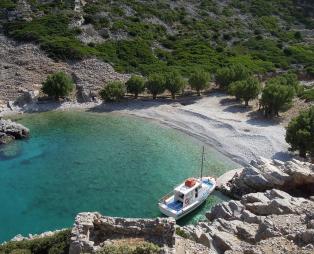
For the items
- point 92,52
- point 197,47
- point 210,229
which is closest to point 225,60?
point 197,47

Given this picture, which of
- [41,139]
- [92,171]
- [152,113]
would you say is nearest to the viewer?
[92,171]

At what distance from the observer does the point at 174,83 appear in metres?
85.2

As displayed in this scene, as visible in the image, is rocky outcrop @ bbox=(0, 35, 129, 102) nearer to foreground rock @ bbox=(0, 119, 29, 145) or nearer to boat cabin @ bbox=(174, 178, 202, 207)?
foreground rock @ bbox=(0, 119, 29, 145)

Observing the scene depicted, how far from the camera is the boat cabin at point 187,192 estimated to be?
51188 millimetres

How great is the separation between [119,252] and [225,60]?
258 feet

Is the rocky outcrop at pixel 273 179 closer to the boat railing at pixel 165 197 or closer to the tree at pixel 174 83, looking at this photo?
the boat railing at pixel 165 197

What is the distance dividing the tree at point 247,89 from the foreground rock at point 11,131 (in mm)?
33248

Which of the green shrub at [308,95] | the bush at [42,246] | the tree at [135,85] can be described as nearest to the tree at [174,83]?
the tree at [135,85]

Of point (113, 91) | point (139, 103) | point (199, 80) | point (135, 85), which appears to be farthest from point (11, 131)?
point (199, 80)

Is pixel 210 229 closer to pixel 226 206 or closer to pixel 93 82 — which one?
pixel 226 206

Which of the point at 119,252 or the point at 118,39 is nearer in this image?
the point at 119,252

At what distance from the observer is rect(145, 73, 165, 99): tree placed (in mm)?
85000

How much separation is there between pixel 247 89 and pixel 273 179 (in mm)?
31388

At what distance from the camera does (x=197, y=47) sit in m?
108
